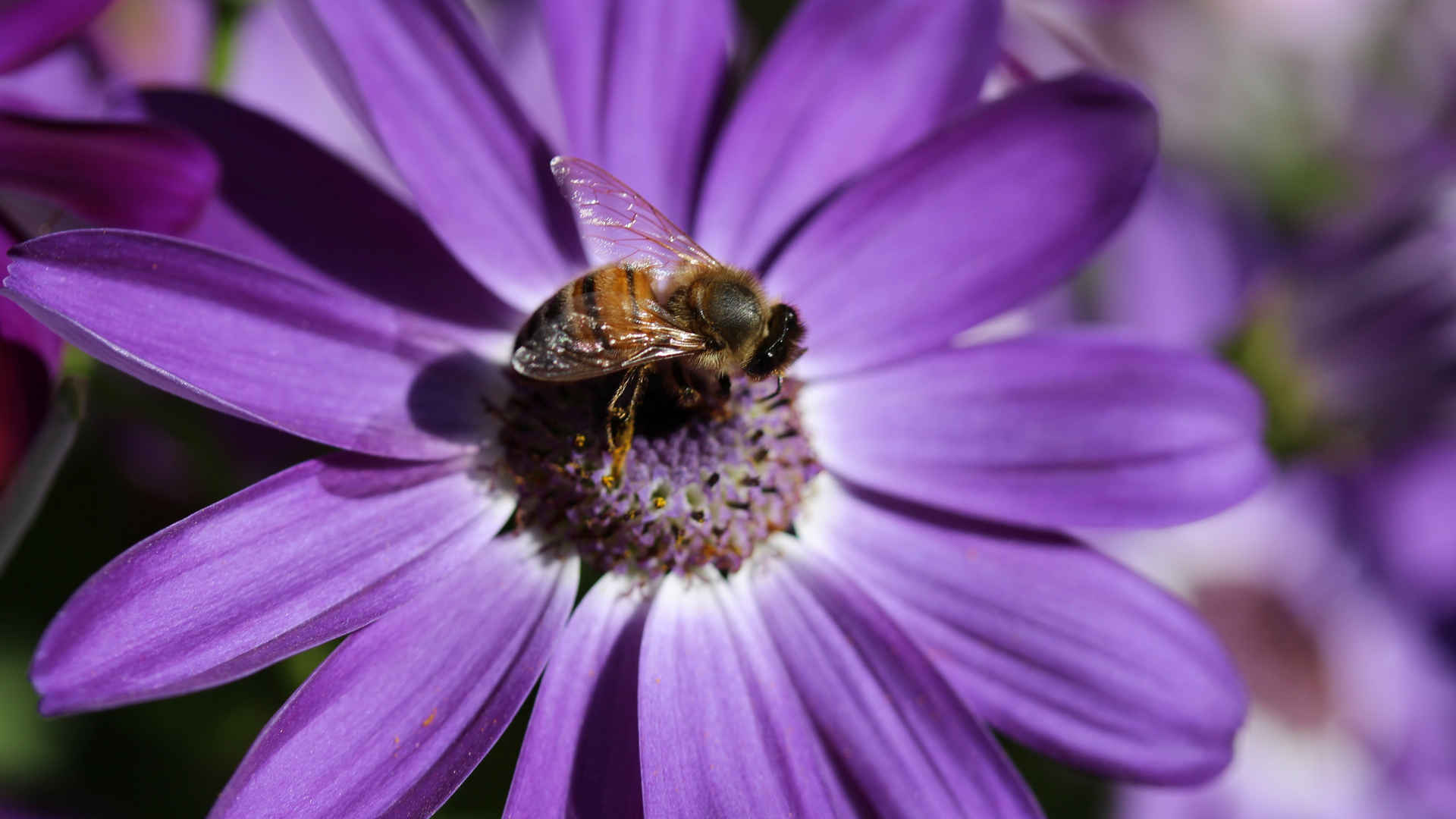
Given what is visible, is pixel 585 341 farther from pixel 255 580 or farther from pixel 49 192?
pixel 49 192

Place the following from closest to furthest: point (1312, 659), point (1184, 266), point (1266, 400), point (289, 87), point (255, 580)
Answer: point (255, 580) → point (289, 87) → point (1266, 400) → point (1184, 266) → point (1312, 659)

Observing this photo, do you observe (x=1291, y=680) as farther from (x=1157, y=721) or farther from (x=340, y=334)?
(x=340, y=334)

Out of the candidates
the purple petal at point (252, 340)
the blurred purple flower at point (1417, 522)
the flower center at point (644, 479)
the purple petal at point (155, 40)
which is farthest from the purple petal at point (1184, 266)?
the purple petal at point (155, 40)

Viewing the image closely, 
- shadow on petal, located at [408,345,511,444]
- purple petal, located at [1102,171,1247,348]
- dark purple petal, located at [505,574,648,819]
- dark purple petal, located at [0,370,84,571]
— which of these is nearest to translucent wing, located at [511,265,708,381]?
shadow on petal, located at [408,345,511,444]

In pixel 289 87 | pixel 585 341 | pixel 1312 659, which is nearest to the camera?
pixel 585 341

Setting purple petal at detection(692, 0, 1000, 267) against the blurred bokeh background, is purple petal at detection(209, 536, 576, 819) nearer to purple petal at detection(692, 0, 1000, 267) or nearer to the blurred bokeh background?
the blurred bokeh background

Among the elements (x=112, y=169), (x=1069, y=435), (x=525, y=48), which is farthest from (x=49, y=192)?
(x=1069, y=435)
